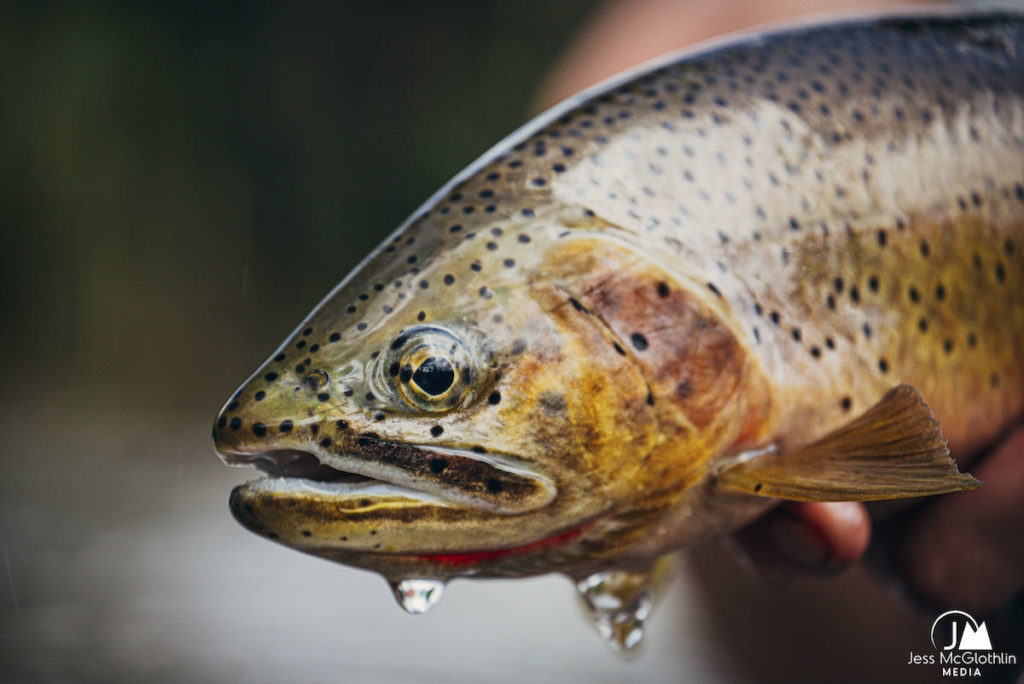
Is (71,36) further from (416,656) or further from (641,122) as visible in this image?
(641,122)

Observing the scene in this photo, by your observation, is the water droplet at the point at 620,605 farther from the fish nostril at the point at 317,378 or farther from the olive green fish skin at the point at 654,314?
the fish nostril at the point at 317,378

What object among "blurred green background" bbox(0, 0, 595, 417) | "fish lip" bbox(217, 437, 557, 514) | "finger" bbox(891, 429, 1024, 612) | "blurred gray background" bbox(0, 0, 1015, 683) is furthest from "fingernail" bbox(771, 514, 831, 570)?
"blurred green background" bbox(0, 0, 595, 417)

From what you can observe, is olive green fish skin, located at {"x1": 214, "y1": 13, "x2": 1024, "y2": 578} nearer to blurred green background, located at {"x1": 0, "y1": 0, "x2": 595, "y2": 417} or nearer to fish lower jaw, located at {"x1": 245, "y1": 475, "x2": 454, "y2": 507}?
fish lower jaw, located at {"x1": 245, "y1": 475, "x2": 454, "y2": 507}

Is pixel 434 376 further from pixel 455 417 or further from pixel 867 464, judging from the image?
pixel 867 464

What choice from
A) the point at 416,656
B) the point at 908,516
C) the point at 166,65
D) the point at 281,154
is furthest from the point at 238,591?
the point at 166,65

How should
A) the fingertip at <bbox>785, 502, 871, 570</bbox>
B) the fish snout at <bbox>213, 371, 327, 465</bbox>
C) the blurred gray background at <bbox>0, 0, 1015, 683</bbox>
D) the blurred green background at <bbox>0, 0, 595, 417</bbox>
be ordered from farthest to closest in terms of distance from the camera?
the blurred green background at <bbox>0, 0, 595, 417</bbox> → the blurred gray background at <bbox>0, 0, 1015, 683</bbox> → the fingertip at <bbox>785, 502, 871, 570</bbox> → the fish snout at <bbox>213, 371, 327, 465</bbox>

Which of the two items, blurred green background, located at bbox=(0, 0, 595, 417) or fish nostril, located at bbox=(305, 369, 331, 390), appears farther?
blurred green background, located at bbox=(0, 0, 595, 417)

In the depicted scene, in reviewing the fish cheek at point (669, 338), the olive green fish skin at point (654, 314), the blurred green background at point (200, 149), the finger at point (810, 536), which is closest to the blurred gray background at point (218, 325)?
the blurred green background at point (200, 149)
